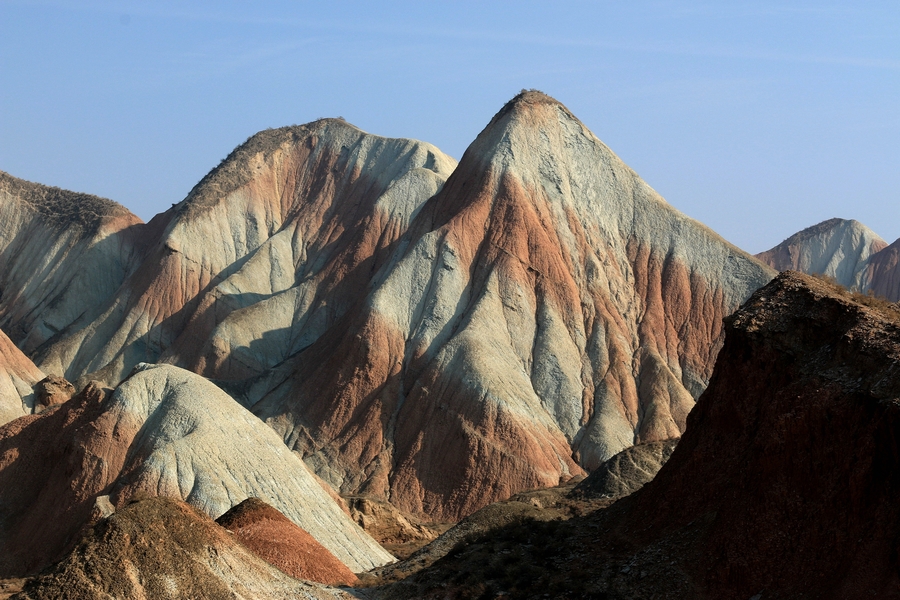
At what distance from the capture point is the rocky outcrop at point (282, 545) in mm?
31438

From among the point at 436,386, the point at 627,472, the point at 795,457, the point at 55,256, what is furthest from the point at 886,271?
the point at 795,457

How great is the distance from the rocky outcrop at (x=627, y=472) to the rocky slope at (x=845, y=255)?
73316 millimetres

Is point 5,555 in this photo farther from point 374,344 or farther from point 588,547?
point 374,344

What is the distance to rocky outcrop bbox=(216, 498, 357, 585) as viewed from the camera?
31438mm

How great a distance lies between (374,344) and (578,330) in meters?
13.0

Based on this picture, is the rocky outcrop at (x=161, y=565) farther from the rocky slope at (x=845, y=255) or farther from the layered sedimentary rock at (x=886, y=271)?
the layered sedimentary rock at (x=886, y=271)

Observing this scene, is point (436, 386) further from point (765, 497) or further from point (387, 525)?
point (765, 497)

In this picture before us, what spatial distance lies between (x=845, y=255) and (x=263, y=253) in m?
64.8

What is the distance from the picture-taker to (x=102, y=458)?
147 feet

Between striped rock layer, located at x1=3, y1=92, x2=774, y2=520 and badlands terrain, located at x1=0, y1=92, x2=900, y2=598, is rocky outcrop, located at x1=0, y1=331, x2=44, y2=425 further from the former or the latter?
striped rock layer, located at x1=3, y1=92, x2=774, y2=520

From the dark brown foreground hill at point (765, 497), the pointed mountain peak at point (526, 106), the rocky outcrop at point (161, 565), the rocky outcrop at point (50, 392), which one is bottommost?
the rocky outcrop at point (161, 565)

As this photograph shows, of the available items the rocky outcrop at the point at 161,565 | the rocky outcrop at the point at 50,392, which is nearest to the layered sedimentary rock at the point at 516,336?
the rocky outcrop at the point at 50,392

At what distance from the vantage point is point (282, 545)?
106 ft

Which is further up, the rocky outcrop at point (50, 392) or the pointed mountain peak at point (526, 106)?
the pointed mountain peak at point (526, 106)
